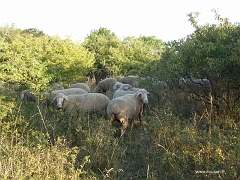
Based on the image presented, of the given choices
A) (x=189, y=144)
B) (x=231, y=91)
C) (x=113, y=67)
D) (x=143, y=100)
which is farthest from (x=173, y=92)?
(x=113, y=67)

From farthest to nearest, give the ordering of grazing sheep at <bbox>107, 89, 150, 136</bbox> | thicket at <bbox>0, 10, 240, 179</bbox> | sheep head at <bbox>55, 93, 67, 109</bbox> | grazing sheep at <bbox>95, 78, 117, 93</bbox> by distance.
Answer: grazing sheep at <bbox>95, 78, 117, 93</bbox> < sheep head at <bbox>55, 93, 67, 109</bbox> < grazing sheep at <bbox>107, 89, 150, 136</bbox> < thicket at <bbox>0, 10, 240, 179</bbox>

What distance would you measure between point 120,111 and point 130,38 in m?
18.1

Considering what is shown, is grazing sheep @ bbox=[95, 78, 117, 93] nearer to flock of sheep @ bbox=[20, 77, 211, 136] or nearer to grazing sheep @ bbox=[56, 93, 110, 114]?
flock of sheep @ bbox=[20, 77, 211, 136]

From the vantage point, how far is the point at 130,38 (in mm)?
25047

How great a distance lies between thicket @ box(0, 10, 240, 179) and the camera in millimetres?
4328

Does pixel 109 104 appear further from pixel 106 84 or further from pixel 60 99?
pixel 106 84

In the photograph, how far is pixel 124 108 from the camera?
7836 mm

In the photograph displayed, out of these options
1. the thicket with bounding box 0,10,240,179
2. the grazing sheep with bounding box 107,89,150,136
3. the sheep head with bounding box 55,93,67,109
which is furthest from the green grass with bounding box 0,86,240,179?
the sheep head with bounding box 55,93,67,109

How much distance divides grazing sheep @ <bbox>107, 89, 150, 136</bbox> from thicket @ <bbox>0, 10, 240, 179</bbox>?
1.70 ft

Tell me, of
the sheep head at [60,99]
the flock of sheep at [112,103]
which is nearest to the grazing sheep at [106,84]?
the flock of sheep at [112,103]

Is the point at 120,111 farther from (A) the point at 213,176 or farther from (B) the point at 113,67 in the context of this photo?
(B) the point at 113,67

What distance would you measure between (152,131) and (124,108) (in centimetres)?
219

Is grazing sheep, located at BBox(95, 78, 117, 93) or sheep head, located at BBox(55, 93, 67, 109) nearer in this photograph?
sheep head, located at BBox(55, 93, 67, 109)

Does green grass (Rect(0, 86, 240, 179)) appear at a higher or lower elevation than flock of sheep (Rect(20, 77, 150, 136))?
lower
